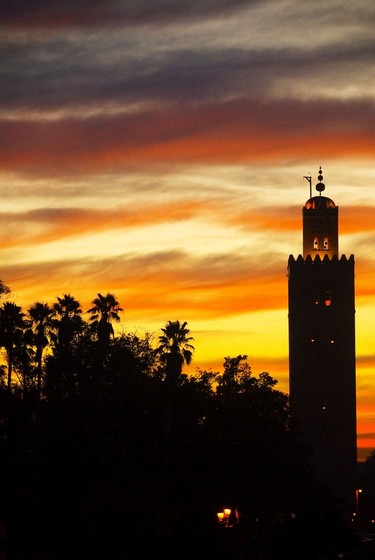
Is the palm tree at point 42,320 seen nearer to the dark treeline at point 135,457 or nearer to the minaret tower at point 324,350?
the dark treeline at point 135,457

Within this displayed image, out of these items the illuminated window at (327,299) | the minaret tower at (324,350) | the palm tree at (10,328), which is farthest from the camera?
the illuminated window at (327,299)

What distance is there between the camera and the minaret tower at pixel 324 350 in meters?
135

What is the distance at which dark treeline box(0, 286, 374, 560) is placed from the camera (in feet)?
180

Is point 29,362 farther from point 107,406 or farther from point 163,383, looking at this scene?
point 107,406

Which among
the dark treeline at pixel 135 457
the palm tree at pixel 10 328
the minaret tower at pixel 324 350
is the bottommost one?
the dark treeline at pixel 135 457

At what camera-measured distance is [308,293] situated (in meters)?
141

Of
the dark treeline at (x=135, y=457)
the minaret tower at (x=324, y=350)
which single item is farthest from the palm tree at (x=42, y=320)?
the minaret tower at (x=324, y=350)

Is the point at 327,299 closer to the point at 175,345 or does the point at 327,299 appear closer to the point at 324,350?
the point at 324,350

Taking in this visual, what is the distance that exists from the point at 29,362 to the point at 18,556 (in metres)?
22.8

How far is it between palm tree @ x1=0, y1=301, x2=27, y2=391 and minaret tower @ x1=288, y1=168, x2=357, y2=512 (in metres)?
59.7

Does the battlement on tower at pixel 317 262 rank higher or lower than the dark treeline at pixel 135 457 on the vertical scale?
Answer: higher

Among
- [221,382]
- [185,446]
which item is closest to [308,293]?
[221,382]

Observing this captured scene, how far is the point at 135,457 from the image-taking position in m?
64.6

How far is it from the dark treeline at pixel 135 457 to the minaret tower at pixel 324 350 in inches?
1751
